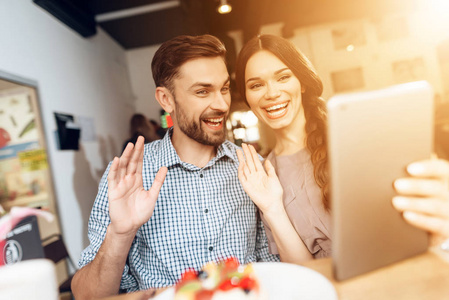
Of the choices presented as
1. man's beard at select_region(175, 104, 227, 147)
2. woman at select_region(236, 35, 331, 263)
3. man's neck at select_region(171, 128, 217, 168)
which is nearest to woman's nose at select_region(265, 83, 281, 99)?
woman at select_region(236, 35, 331, 263)

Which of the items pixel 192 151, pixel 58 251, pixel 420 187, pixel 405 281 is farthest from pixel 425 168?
pixel 58 251

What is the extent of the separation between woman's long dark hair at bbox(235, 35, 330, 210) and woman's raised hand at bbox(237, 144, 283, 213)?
0.11m

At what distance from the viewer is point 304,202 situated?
0.67 metres

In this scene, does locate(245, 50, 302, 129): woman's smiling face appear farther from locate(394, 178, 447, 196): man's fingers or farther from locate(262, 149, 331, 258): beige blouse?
locate(394, 178, 447, 196): man's fingers

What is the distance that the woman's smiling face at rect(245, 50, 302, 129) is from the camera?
64 cm

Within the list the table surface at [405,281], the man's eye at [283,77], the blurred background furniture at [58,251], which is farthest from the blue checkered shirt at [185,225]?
the blurred background furniture at [58,251]

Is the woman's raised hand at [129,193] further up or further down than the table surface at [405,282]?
further up

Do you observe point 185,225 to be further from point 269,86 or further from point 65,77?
point 65,77

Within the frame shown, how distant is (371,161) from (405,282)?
0.17 m

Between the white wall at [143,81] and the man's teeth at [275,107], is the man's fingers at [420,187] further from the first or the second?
the white wall at [143,81]

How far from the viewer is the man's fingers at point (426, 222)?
1.26 feet

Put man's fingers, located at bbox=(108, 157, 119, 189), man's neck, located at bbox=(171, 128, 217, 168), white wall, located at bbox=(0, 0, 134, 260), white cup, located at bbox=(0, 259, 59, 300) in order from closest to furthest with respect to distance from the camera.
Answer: white cup, located at bbox=(0, 259, 59, 300) → man's fingers, located at bbox=(108, 157, 119, 189) → man's neck, located at bbox=(171, 128, 217, 168) → white wall, located at bbox=(0, 0, 134, 260)

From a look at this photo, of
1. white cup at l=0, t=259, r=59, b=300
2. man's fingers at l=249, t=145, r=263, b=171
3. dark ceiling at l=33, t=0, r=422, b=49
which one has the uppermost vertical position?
dark ceiling at l=33, t=0, r=422, b=49

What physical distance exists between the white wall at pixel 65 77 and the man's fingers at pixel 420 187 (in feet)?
3.41
